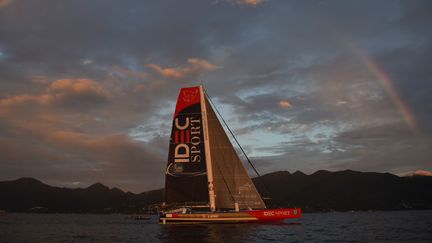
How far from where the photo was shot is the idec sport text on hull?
168 feet

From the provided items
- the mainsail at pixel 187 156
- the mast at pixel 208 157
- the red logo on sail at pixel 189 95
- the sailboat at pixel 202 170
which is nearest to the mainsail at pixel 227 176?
the sailboat at pixel 202 170

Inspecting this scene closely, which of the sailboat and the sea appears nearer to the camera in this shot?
the sea

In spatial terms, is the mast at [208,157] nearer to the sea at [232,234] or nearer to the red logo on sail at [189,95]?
the red logo on sail at [189,95]

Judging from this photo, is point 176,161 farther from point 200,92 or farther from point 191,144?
point 200,92

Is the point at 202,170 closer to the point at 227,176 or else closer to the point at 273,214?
the point at 227,176

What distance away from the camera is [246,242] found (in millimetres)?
34719

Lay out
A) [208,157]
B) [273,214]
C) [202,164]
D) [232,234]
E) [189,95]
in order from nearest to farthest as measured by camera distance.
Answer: [232,234] → [273,214] → [208,157] → [202,164] → [189,95]

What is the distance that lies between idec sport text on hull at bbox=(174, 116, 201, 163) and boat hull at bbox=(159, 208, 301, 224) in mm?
7187

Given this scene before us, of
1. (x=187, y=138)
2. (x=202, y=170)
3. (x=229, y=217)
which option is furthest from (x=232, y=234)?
(x=187, y=138)

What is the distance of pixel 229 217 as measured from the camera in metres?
47.6

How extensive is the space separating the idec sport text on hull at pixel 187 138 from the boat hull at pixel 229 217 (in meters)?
7.19

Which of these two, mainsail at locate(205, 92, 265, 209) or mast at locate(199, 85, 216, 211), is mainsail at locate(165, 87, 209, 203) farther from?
mainsail at locate(205, 92, 265, 209)

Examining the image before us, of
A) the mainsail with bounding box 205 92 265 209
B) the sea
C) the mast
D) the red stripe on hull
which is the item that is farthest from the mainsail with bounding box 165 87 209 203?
the red stripe on hull

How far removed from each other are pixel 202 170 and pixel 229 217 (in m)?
6.91
